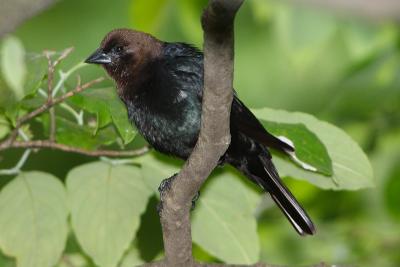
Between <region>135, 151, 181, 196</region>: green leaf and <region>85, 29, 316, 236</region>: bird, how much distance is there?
0.06 m

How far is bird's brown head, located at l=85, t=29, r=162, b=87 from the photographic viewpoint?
11.4ft

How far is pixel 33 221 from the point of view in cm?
291

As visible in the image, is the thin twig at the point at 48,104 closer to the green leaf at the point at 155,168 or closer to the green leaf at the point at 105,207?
the green leaf at the point at 105,207

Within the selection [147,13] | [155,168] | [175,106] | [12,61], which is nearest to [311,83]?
[147,13]

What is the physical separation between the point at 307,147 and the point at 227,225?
0.47 metres

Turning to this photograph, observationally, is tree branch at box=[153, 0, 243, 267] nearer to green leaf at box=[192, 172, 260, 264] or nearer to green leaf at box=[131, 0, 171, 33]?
green leaf at box=[192, 172, 260, 264]

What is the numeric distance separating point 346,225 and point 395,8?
168 inches

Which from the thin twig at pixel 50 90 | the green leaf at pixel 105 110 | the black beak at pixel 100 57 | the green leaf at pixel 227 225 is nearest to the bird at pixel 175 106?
the black beak at pixel 100 57

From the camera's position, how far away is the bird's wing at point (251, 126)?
2936 mm

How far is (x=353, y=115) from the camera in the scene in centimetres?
471

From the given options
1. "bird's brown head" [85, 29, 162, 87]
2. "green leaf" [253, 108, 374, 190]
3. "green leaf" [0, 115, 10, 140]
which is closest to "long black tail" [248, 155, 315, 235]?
"green leaf" [253, 108, 374, 190]

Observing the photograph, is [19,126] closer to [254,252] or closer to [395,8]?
[254,252]

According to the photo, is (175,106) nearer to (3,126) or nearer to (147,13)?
(3,126)

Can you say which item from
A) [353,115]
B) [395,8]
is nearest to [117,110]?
[395,8]
